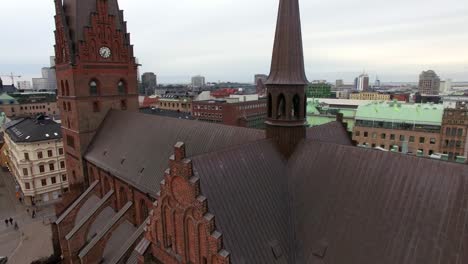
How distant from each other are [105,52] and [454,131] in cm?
7084

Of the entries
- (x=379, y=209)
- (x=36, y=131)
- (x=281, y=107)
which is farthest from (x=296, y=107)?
(x=36, y=131)

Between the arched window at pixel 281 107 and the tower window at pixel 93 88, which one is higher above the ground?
the tower window at pixel 93 88

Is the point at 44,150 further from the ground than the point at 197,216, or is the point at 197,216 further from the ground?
the point at 197,216

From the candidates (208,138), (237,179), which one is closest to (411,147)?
(208,138)

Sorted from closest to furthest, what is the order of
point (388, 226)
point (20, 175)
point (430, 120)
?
point (388, 226), point (20, 175), point (430, 120)

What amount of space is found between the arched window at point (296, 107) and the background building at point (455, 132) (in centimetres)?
5996

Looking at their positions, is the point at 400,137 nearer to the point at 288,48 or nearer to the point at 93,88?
the point at 288,48

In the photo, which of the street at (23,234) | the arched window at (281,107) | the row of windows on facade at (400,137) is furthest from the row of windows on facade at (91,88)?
the row of windows on facade at (400,137)

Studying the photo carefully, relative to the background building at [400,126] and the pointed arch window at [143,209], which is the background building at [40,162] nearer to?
the pointed arch window at [143,209]

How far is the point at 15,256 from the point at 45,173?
72.4 ft

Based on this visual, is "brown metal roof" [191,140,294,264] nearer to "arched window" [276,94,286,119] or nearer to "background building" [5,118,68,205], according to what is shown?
"arched window" [276,94,286,119]

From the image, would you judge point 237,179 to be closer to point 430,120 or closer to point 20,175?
point 20,175

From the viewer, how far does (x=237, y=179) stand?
52.9 ft

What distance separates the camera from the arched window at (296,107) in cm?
2006
